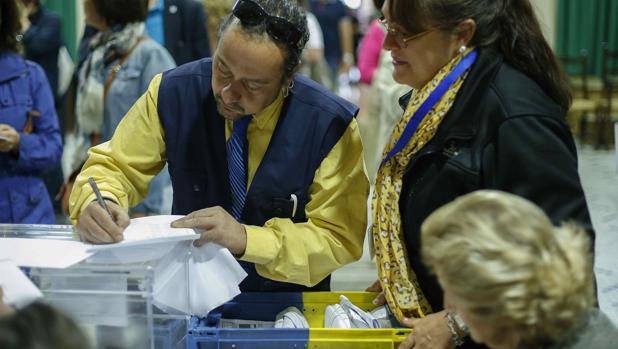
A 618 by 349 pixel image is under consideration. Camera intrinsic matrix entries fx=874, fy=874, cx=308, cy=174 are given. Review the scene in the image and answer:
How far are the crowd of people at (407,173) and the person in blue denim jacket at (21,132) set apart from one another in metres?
1.00

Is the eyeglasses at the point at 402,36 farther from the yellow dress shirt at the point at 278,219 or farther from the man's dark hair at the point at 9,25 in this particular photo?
the man's dark hair at the point at 9,25

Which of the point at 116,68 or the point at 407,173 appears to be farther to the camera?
the point at 116,68

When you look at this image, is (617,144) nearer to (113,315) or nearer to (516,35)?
(516,35)

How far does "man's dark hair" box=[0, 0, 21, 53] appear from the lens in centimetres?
304

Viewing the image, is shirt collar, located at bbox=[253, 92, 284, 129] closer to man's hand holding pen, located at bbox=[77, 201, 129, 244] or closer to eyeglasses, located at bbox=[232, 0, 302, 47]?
eyeglasses, located at bbox=[232, 0, 302, 47]

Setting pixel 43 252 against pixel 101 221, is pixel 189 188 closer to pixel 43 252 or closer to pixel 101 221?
pixel 101 221

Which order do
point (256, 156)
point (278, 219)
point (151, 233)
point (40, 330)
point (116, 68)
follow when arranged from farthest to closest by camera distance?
point (116, 68) → point (256, 156) → point (278, 219) → point (151, 233) → point (40, 330)

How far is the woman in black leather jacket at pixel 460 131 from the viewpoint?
1703 millimetres

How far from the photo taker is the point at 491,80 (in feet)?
5.91

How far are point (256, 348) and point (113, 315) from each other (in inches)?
12.4

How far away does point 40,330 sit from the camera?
40.3 inches

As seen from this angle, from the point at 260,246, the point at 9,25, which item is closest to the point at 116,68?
the point at 9,25

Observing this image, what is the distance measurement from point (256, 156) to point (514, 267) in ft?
3.27

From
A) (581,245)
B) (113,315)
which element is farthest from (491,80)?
(113,315)
